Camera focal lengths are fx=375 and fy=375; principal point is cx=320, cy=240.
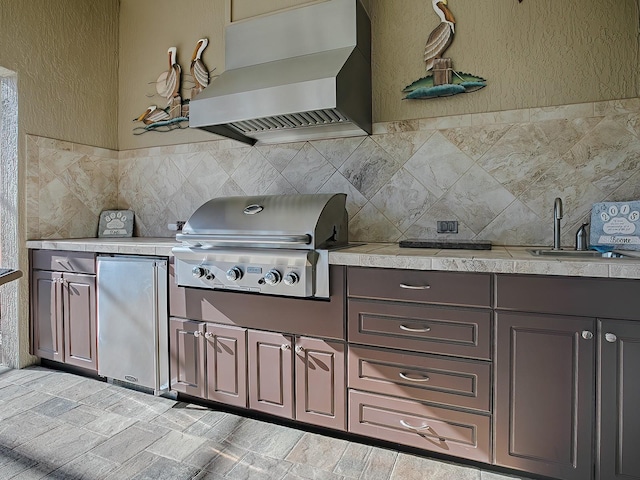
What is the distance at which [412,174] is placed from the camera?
229cm

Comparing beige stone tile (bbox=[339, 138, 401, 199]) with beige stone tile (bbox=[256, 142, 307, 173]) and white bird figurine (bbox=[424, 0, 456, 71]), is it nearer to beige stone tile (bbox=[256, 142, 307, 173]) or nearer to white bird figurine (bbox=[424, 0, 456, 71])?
beige stone tile (bbox=[256, 142, 307, 173])

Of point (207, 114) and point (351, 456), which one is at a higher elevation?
point (207, 114)

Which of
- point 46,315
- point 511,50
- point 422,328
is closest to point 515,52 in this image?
point 511,50

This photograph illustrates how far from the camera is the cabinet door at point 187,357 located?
206 cm

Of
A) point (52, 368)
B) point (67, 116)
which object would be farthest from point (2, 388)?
point (67, 116)

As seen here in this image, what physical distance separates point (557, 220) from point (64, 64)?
356 cm

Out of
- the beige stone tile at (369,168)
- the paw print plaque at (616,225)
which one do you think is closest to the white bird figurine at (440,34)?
the beige stone tile at (369,168)

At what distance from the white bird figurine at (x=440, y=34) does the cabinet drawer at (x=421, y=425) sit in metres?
1.86

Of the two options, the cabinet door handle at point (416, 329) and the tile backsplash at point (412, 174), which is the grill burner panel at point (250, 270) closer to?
the cabinet door handle at point (416, 329)

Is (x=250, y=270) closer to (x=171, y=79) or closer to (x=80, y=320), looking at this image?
(x=80, y=320)

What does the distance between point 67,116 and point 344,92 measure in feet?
7.63

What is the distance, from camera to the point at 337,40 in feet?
6.97

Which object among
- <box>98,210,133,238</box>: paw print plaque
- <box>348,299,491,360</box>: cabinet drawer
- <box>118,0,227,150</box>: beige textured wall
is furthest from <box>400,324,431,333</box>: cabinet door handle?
<box>98,210,133,238</box>: paw print plaque

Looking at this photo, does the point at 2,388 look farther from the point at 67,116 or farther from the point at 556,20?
the point at 556,20
